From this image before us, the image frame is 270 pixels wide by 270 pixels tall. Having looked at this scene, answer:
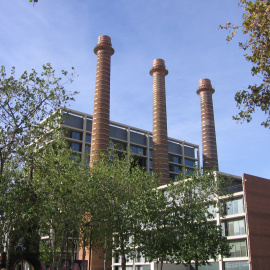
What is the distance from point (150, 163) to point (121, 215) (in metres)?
49.3

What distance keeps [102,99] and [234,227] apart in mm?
27751

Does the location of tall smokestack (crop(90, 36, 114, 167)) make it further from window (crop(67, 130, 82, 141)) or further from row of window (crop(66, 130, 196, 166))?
window (crop(67, 130, 82, 141))

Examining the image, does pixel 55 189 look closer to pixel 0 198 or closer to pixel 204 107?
pixel 0 198

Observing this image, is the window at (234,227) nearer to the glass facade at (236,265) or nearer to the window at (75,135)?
the glass facade at (236,265)

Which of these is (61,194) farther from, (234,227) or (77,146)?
(77,146)

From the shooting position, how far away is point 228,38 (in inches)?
498

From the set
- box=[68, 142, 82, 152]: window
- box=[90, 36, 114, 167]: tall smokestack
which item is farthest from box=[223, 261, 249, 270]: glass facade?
box=[68, 142, 82, 152]: window

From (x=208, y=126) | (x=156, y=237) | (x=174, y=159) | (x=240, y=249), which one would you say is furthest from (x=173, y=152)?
(x=156, y=237)

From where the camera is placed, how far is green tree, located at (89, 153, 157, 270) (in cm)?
2695

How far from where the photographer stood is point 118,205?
87.7 ft

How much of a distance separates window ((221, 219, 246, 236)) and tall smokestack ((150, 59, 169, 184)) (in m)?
17.8

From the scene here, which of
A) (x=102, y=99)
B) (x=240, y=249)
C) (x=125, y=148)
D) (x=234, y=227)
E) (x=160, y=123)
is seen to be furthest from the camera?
(x=125, y=148)

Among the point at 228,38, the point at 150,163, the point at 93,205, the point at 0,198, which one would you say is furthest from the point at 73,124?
the point at 228,38

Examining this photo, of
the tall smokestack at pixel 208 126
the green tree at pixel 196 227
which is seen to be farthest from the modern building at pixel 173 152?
the green tree at pixel 196 227
